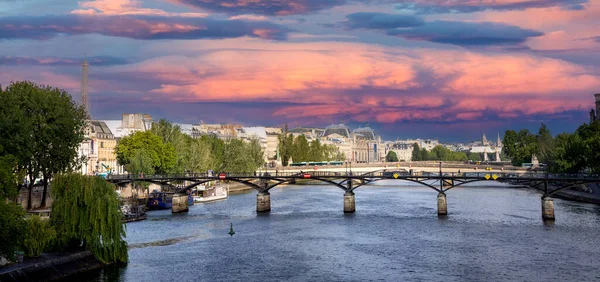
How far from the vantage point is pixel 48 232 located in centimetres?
4572

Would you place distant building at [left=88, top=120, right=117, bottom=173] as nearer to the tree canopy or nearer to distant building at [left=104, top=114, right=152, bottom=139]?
distant building at [left=104, top=114, right=152, bottom=139]

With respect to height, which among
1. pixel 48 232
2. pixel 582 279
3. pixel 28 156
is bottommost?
pixel 582 279

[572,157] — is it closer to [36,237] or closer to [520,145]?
[520,145]

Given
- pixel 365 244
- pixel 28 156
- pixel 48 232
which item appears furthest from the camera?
pixel 28 156

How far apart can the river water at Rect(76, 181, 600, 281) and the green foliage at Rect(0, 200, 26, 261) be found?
6.84 metres

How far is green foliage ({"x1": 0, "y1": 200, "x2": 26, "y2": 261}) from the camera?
38.5m

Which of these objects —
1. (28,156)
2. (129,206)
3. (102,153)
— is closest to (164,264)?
(28,156)

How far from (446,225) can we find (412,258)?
19172 mm

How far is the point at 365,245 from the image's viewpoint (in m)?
60.3

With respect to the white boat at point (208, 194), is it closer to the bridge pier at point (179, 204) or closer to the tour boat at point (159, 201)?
the tour boat at point (159, 201)

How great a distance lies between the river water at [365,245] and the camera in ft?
160

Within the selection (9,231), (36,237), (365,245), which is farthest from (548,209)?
(9,231)

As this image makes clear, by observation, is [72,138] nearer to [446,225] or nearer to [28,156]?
[28,156]

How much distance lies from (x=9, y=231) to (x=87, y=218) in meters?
10.1
